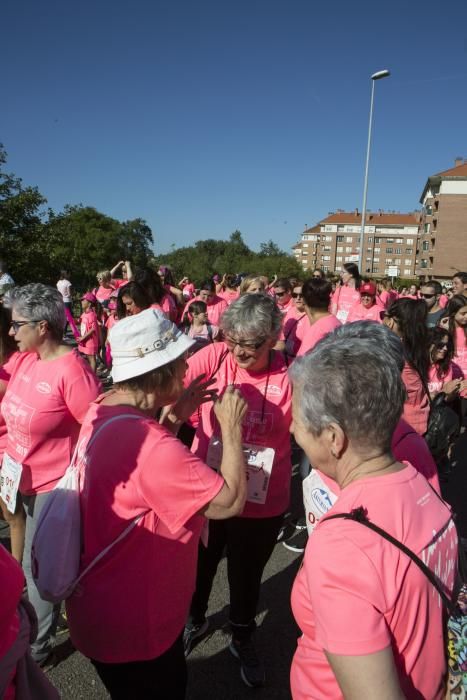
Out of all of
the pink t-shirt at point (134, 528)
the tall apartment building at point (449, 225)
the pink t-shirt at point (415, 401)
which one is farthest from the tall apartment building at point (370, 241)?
the pink t-shirt at point (134, 528)

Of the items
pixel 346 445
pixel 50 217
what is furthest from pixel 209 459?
pixel 50 217

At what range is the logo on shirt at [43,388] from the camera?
249cm

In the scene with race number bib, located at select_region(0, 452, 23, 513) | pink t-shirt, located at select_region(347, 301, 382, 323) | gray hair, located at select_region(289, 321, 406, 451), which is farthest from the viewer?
pink t-shirt, located at select_region(347, 301, 382, 323)

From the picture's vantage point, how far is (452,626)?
106 cm

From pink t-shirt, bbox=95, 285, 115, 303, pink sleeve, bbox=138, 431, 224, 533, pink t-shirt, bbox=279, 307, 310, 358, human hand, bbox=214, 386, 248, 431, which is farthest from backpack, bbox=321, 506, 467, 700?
pink t-shirt, bbox=95, 285, 115, 303

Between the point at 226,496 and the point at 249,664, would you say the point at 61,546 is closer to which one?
Answer: the point at 226,496

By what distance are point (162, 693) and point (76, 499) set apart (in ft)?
2.60

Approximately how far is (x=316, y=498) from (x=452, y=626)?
912mm

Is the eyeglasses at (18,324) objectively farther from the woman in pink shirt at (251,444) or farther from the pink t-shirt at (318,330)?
the pink t-shirt at (318,330)

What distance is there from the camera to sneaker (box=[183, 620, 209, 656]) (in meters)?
2.69

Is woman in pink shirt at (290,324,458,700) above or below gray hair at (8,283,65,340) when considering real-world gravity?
below

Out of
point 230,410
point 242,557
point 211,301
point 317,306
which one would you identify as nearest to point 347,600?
point 230,410

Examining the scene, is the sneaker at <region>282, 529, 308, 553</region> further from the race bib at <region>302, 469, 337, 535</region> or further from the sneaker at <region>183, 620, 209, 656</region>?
the race bib at <region>302, 469, 337, 535</region>

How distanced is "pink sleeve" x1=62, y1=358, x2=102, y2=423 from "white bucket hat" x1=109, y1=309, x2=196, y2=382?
2.85 feet
